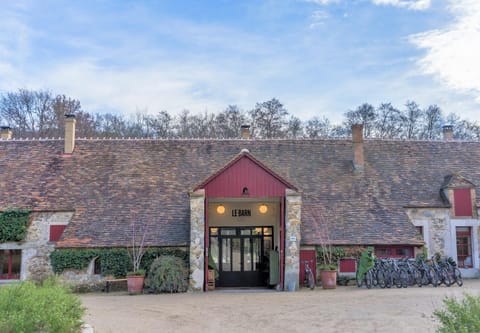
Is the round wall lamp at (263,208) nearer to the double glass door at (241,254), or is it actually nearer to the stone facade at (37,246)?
the double glass door at (241,254)

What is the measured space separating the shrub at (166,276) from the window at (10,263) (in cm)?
572

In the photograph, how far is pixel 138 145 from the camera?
74.8ft

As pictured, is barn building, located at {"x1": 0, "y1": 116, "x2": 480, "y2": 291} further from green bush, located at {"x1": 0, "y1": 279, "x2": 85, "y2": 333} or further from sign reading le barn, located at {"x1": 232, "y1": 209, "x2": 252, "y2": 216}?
green bush, located at {"x1": 0, "y1": 279, "x2": 85, "y2": 333}

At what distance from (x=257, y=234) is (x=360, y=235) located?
401cm

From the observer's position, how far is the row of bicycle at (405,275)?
16.3 metres

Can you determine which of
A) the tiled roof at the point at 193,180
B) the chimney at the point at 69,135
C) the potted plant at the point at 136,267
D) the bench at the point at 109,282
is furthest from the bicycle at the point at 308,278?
the chimney at the point at 69,135

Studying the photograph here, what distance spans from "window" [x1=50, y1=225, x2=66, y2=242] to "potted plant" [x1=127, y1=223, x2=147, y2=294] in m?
2.91

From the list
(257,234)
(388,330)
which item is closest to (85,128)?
(257,234)

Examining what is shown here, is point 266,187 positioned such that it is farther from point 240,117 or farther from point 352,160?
point 240,117

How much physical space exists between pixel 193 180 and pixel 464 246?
11.6 meters

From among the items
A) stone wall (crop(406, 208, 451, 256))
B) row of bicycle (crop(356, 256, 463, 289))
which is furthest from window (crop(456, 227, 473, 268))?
row of bicycle (crop(356, 256, 463, 289))

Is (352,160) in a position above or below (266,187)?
above

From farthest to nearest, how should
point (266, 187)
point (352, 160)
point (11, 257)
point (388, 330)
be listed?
1. point (352, 160)
2. point (11, 257)
3. point (266, 187)
4. point (388, 330)

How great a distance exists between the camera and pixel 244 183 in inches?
670
